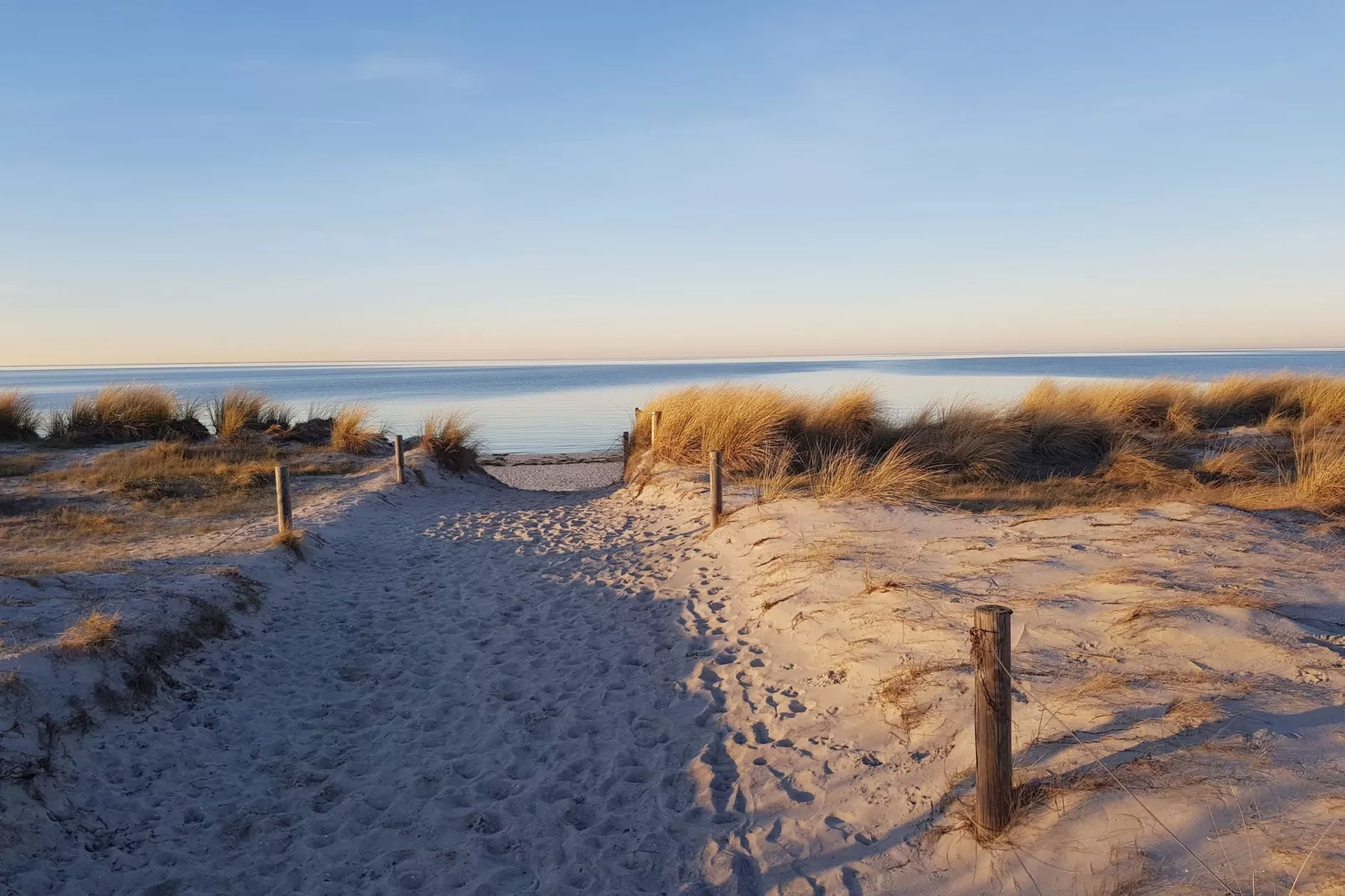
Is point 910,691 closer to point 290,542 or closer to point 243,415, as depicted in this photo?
point 290,542

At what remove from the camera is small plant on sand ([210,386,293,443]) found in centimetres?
1766

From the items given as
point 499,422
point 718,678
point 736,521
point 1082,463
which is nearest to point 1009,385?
point 499,422

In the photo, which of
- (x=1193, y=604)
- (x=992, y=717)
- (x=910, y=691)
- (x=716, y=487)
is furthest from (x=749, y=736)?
(x=716, y=487)

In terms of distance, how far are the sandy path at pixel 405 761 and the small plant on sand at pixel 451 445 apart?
826 centimetres

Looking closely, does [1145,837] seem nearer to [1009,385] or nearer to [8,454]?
[8,454]

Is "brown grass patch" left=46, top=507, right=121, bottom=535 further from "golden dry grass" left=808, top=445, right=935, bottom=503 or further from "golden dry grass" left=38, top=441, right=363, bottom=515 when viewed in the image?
"golden dry grass" left=808, top=445, right=935, bottom=503

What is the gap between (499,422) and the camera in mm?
34969

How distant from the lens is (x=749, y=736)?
479cm

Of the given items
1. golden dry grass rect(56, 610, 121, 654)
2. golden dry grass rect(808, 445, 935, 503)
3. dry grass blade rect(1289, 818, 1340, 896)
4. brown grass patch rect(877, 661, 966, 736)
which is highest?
golden dry grass rect(808, 445, 935, 503)

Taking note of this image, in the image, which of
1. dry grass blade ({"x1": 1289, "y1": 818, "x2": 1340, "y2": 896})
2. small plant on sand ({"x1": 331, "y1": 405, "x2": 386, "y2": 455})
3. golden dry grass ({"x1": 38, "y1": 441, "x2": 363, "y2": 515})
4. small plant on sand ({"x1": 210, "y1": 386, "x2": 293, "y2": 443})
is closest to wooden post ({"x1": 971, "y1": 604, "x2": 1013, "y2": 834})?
dry grass blade ({"x1": 1289, "y1": 818, "x2": 1340, "y2": 896})

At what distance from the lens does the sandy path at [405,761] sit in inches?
142

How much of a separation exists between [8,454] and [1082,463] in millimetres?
20829

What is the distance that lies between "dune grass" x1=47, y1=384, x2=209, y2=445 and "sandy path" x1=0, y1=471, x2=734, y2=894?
42.5ft

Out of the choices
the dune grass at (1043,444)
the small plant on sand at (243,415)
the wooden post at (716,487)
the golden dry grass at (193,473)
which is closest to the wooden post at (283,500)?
the golden dry grass at (193,473)
